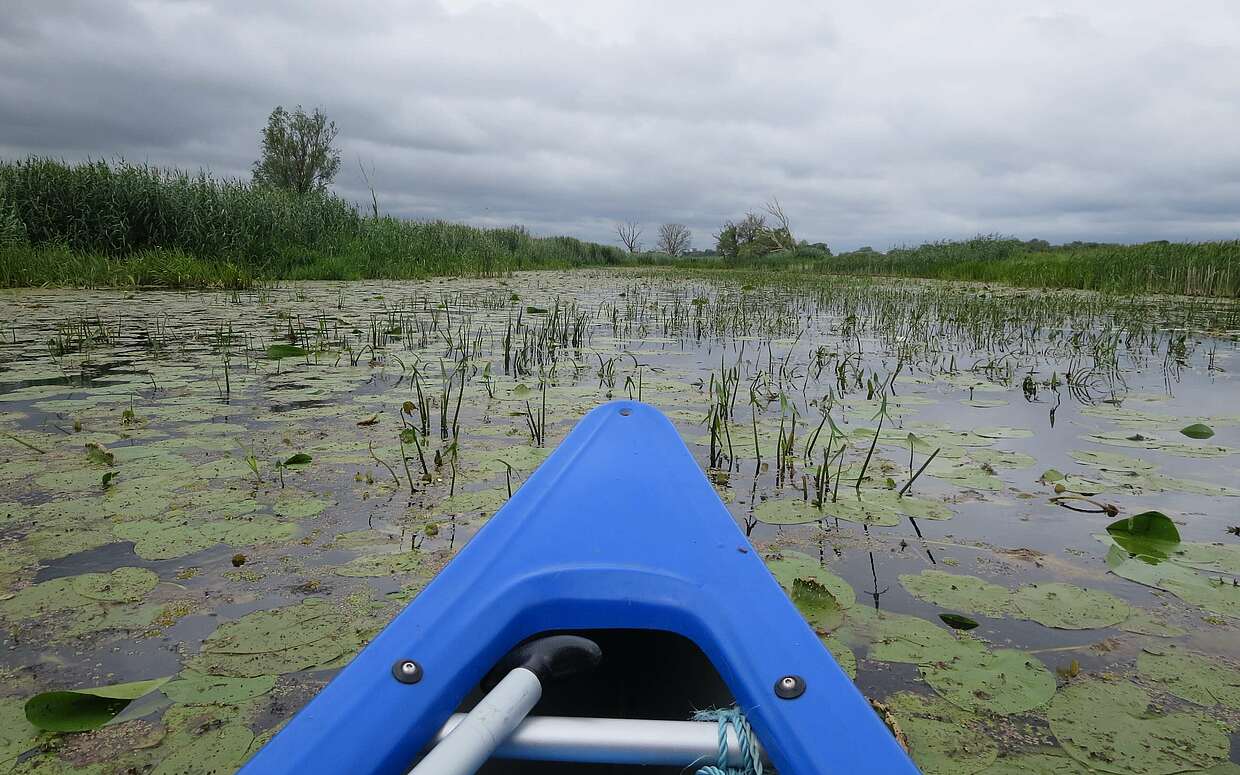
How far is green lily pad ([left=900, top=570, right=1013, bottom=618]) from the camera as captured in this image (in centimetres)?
151

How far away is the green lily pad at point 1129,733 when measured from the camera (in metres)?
1.07

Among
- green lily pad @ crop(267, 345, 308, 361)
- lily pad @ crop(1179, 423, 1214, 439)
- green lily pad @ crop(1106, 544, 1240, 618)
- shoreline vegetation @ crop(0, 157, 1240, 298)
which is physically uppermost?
shoreline vegetation @ crop(0, 157, 1240, 298)

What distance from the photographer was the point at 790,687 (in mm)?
892

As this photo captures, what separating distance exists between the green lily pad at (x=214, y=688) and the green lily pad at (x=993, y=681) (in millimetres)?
1202

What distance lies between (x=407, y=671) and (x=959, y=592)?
1.26 metres

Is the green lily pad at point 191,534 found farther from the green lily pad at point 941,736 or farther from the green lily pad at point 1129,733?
the green lily pad at point 1129,733

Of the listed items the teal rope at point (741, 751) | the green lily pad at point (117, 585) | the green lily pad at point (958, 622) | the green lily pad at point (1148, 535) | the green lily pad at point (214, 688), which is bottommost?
the green lily pad at point (214, 688)

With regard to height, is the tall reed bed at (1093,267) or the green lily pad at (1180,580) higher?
the tall reed bed at (1093,267)

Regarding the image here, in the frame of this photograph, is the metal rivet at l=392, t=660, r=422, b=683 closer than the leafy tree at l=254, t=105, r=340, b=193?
Yes

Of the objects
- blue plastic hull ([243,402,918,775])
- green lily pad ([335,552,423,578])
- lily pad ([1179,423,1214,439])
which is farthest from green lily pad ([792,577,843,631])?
lily pad ([1179,423,1214,439])

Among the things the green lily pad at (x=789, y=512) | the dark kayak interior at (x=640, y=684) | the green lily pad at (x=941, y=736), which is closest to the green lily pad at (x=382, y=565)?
the dark kayak interior at (x=640, y=684)

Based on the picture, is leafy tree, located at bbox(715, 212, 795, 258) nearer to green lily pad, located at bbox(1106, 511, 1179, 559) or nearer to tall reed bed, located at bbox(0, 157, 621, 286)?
tall reed bed, located at bbox(0, 157, 621, 286)

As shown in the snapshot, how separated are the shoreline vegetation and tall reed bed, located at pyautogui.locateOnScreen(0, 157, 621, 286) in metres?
0.02

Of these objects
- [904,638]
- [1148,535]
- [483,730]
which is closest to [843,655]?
[904,638]
